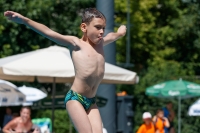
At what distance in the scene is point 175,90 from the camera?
17.8m

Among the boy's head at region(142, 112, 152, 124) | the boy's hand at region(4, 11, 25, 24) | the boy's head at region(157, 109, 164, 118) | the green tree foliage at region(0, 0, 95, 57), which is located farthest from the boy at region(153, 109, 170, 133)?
the boy's hand at region(4, 11, 25, 24)

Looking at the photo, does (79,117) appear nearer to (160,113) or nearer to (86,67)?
(86,67)

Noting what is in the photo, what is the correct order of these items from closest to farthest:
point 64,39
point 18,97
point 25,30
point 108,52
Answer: point 64,39
point 18,97
point 108,52
point 25,30

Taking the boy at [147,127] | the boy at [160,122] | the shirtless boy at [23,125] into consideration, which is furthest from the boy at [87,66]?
the boy at [160,122]

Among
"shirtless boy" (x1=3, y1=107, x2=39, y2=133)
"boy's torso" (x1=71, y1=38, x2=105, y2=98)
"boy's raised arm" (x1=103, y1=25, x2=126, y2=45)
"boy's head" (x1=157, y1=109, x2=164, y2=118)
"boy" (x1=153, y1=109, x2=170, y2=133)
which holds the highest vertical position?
"boy's raised arm" (x1=103, y1=25, x2=126, y2=45)

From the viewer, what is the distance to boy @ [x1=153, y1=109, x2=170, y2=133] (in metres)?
15.7

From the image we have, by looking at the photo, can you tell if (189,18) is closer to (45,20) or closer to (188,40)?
(188,40)

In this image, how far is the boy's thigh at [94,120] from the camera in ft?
21.7

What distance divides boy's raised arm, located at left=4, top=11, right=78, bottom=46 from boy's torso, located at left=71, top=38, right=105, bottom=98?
0.45 feet

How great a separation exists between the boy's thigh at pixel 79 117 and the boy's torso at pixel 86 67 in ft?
0.67

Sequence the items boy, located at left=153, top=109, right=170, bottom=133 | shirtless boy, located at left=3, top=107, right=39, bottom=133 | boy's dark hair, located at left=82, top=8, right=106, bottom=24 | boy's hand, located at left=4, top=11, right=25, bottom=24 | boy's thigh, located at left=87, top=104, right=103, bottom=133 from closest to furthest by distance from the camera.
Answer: boy's hand, located at left=4, top=11, right=25, bottom=24, boy's thigh, located at left=87, top=104, right=103, bottom=133, boy's dark hair, located at left=82, top=8, right=106, bottom=24, shirtless boy, located at left=3, top=107, right=39, bottom=133, boy, located at left=153, top=109, right=170, bottom=133

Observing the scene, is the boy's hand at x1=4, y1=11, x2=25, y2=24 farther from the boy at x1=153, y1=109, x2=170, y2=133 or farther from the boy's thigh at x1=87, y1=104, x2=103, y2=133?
the boy at x1=153, y1=109, x2=170, y2=133

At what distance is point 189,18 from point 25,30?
943 centimetres

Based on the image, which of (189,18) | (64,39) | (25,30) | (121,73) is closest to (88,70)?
(64,39)
